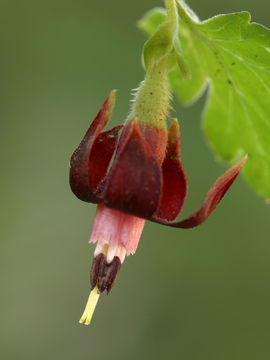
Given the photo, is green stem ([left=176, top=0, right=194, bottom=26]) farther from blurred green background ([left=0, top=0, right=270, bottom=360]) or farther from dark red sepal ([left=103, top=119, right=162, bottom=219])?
blurred green background ([left=0, top=0, right=270, bottom=360])

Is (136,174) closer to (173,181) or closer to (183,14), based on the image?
(173,181)

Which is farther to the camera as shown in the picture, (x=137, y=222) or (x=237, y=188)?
(x=237, y=188)

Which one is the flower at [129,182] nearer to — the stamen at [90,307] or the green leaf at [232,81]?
the stamen at [90,307]

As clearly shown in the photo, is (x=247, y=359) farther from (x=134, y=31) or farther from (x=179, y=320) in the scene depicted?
(x=134, y=31)

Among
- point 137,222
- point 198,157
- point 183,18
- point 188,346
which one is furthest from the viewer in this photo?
point 188,346

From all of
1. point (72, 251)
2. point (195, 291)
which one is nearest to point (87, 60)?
point (72, 251)

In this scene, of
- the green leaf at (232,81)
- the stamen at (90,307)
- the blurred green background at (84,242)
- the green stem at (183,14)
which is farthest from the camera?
the blurred green background at (84,242)

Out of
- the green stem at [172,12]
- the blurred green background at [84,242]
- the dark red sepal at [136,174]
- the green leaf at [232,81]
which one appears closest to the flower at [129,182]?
the dark red sepal at [136,174]

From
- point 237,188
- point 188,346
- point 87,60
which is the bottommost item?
point 188,346
